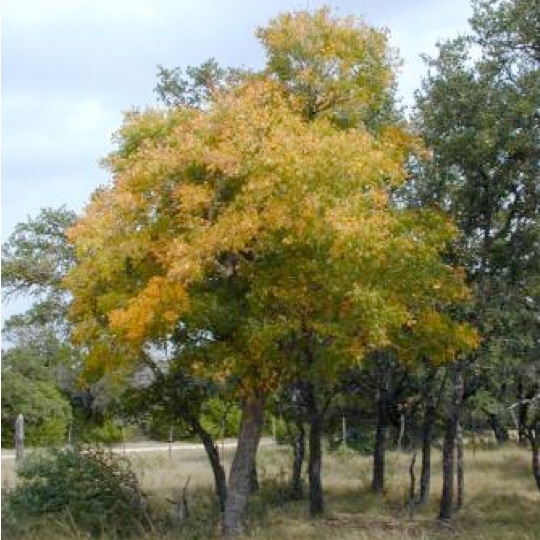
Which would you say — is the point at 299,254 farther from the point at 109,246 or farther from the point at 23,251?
the point at 23,251

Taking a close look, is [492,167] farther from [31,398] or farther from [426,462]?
[31,398]

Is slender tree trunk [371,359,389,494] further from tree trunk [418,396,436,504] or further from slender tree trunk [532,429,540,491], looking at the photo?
slender tree trunk [532,429,540,491]

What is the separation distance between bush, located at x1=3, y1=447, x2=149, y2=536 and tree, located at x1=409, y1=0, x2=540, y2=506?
7.95m

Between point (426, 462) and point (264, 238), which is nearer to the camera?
point (264, 238)

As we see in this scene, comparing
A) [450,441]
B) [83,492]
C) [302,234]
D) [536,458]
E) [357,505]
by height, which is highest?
[302,234]

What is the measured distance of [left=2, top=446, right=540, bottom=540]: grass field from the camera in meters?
17.0

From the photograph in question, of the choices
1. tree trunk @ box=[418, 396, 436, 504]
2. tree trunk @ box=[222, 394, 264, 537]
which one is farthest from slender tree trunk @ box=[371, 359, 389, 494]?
tree trunk @ box=[222, 394, 264, 537]

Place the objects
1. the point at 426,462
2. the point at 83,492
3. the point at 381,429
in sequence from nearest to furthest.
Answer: the point at 83,492
the point at 426,462
the point at 381,429

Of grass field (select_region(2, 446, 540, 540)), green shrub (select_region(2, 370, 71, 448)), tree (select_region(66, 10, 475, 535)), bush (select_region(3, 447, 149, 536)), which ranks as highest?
tree (select_region(66, 10, 475, 535))

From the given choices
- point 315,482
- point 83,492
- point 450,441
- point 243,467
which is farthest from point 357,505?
point 83,492

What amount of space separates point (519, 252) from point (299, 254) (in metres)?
6.69

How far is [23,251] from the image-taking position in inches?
872

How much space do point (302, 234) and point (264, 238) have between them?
0.73 meters

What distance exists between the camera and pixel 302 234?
14766mm
